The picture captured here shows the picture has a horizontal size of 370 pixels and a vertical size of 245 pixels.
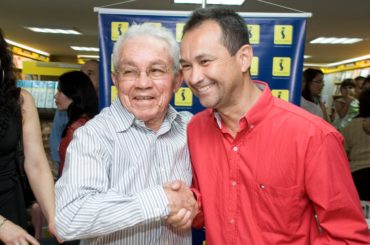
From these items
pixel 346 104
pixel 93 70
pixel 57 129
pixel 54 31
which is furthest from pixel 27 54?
pixel 346 104

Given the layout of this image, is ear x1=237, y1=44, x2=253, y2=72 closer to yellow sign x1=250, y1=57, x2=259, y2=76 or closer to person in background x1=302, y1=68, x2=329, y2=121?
yellow sign x1=250, y1=57, x2=259, y2=76

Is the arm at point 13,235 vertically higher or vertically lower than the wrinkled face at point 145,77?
lower

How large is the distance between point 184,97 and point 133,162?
197cm

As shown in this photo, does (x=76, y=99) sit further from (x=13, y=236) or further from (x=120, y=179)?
(x=120, y=179)

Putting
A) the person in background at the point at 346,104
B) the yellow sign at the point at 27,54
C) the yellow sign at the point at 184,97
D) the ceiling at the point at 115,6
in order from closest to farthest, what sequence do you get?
the yellow sign at the point at 184,97
the person in background at the point at 346,104
the ceiling at the point at 115,6
the yellow sign at the point at 27,54

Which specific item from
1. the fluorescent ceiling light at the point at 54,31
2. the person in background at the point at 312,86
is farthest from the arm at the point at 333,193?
the fluorescent ceiling light at the point at 54,31

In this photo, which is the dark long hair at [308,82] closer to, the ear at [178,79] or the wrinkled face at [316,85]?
the wrinkled face at [316,85]

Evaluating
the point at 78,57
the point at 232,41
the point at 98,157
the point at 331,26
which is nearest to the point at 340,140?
the point at 232,41

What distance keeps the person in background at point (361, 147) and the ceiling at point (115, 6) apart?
A: 5.37 ft

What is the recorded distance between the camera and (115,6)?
22.1 feet

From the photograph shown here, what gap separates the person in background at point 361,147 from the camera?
148 inches

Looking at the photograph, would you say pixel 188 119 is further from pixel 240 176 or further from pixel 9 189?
pixel 9 189

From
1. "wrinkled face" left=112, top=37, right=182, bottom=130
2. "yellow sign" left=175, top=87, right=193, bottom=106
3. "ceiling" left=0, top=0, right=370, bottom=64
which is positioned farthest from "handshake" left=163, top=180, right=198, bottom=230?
"ceiling" left=0, top=0, right=370, bottom=64

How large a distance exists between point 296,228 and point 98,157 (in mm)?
661
